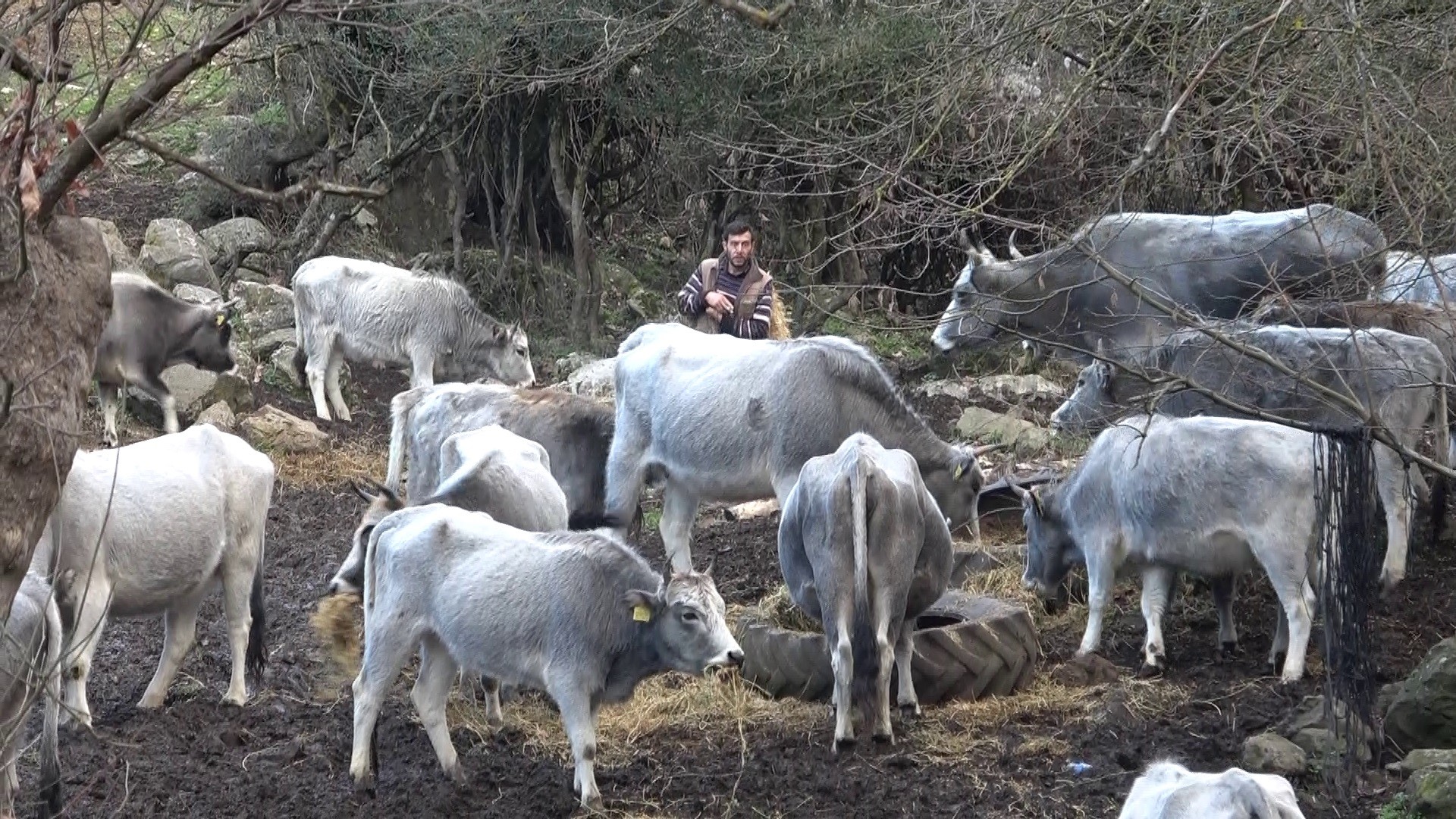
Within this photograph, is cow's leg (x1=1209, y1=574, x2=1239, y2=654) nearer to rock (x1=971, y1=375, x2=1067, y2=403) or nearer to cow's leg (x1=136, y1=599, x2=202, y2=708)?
cow's leg (x1=136, y1=599, x2=202, y2=708)

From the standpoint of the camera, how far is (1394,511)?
9.67 metres

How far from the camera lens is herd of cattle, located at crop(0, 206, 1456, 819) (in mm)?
7152

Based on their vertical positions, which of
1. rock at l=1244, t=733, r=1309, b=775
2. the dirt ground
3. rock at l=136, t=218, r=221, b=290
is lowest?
the dirt ground

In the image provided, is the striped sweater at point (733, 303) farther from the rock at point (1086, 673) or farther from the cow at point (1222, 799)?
the cow at point (1222, 799)

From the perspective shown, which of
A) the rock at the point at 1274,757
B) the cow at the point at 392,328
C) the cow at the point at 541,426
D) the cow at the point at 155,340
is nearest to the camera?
the rock at the point at 1274,757

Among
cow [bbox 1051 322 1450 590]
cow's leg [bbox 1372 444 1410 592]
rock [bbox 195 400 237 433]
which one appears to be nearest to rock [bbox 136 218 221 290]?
rock [bbox 195 400 237 433]

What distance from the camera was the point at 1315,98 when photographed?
7906 mm

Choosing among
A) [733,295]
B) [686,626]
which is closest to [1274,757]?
[686,626]

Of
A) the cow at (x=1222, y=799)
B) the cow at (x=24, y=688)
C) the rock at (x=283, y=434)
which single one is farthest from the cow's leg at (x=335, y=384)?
the cow at (x=1222, y=799)

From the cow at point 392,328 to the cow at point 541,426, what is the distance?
6277mm

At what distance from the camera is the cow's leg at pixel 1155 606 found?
877 centimetres

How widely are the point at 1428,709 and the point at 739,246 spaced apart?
6359 mm

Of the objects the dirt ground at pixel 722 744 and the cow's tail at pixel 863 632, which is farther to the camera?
the cow's tail at pixel 863 632

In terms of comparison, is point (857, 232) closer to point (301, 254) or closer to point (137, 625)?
point (301, 254)
